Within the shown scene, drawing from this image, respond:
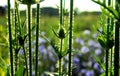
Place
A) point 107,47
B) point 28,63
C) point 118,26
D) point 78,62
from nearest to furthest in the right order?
point 118,26
point 107,47
point 28,63
point 78,62

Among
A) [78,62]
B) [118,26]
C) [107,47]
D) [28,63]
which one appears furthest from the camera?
[78,62]

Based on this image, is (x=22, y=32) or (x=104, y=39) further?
(x=22, y=32)

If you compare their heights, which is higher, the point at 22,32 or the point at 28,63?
the point at 22,32

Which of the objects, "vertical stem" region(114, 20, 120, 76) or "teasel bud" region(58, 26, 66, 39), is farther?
"teasel bud" region(58, 26, 66, 39)

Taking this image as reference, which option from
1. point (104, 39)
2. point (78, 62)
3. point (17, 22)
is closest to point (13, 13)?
point (17, 22)

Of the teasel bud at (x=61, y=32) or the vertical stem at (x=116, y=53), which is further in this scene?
the teasel bud at (x=61, y=32)

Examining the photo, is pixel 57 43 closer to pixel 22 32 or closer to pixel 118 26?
pixel 22 32

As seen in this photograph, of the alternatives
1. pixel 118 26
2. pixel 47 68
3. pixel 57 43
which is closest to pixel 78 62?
pixel 47 68

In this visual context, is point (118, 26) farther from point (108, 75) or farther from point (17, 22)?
point (17, 22)

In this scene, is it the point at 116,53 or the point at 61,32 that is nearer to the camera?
the point at 116,53

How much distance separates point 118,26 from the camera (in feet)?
3.47

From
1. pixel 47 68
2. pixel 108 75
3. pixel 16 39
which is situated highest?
pixel 16 39

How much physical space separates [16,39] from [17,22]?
0.06m

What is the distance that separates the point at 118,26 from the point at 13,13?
1.61 ft
